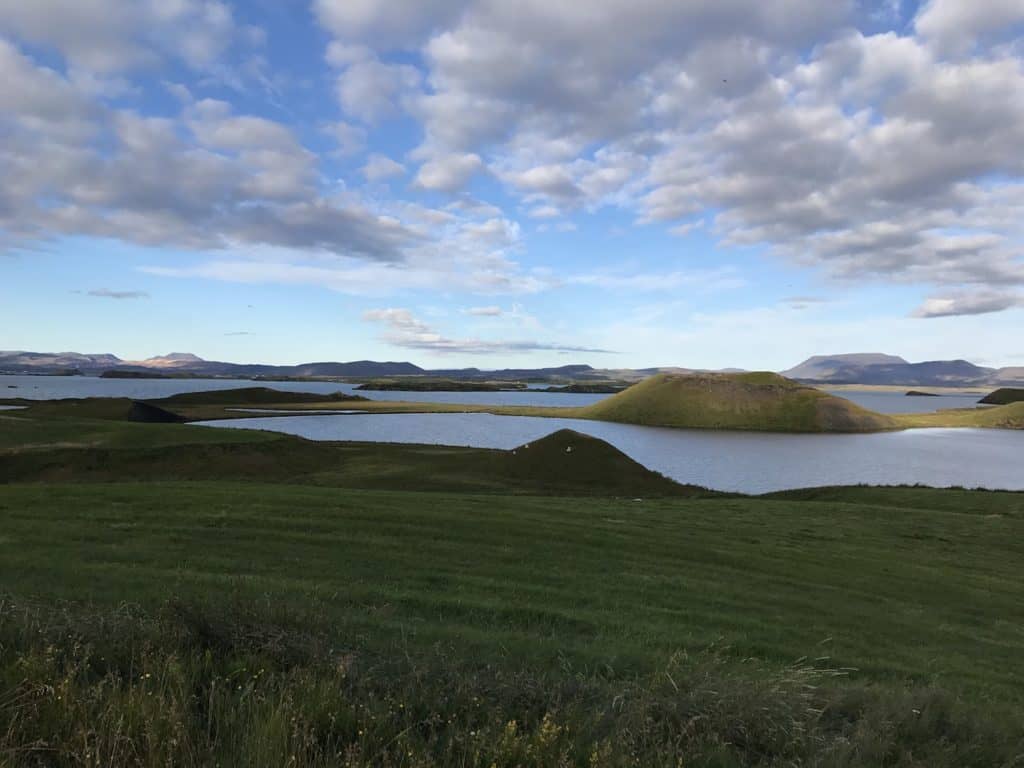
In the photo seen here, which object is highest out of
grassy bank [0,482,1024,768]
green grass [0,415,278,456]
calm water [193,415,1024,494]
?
grassy bank [0,482,1024,768]

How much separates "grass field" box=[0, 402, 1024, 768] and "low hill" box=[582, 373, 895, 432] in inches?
3920

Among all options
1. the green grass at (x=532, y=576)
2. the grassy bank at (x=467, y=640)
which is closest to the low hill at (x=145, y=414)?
the green grass at (x=532, y=576)

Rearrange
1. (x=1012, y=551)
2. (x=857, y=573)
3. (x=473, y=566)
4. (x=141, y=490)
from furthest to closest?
(x=1012, y=551)
(x=141, y=490)
(x=857, y=573)
(x=473, y=566)

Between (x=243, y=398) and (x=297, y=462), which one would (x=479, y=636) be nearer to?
(x=297, y=462)

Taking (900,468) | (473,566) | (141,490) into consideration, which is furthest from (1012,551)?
(900,468)

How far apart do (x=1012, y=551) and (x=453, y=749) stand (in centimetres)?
3185

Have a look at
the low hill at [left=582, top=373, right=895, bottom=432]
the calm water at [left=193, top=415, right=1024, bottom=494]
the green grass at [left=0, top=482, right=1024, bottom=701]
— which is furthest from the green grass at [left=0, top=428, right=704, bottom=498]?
the low hill at [left=582, top=373, right=895, bottom=432]

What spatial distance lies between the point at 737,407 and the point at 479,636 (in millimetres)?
127759

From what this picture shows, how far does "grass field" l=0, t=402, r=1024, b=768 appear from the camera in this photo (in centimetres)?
462

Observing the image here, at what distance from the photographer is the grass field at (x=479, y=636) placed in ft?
15.2

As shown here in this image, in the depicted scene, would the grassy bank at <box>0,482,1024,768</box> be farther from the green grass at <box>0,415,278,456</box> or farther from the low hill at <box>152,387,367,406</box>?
the low hill at <box>152,387,367,406</box>

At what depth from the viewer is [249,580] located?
10609 mm

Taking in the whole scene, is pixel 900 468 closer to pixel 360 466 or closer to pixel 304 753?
pixel 360 466

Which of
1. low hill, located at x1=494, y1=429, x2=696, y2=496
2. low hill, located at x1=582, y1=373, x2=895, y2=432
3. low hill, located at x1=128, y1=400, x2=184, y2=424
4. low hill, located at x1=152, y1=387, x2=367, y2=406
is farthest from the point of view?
low hill, located at x1=152, y1=387, x2=367, y2=406
